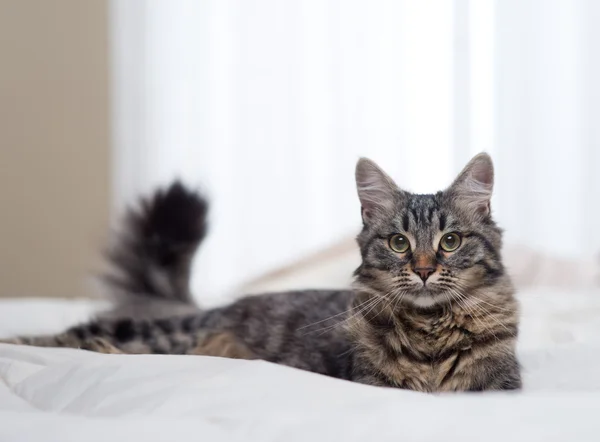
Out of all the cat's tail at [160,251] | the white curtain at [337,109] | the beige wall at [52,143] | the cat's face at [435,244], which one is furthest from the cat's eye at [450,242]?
the beige wall at [52,143]

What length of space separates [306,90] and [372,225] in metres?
2.13

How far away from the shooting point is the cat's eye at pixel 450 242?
4.07 feet

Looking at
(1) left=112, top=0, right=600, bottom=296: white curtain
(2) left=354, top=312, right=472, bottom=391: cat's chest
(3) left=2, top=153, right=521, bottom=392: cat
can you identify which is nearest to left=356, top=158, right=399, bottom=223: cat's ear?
(3) left=2, top=153, right=521, bottom=392: cat

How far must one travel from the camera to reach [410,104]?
313 centimetres

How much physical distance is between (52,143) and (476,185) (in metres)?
3.04

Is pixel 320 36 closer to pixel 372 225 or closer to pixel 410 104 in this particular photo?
pixel 410 104

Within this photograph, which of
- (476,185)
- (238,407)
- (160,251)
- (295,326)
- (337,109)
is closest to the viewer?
(238,407)

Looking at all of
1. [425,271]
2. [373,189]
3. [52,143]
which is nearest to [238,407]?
[425,271]

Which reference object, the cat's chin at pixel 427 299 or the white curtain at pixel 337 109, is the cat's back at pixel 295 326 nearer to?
the cat's chin at pixel 427 299

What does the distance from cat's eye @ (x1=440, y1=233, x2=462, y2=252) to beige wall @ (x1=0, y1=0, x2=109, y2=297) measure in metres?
2.77

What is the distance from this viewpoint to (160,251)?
6.90 ft

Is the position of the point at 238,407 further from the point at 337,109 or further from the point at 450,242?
the point at 337,109

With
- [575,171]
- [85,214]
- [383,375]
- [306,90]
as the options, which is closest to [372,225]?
[383,375]

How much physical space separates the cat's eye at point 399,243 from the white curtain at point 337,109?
61.8 inches
